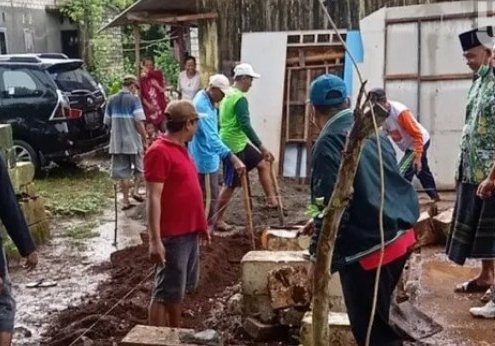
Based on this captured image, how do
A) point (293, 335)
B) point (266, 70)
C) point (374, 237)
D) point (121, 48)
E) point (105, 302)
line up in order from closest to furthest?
1. point (374, 237)
2. point (293, 335)
3. point (105, 302)
4. point (266, 70)
5. point (121, 48)

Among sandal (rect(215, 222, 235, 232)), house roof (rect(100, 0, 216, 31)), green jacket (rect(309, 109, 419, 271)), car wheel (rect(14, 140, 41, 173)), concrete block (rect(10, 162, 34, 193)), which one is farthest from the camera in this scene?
car wheel (rect(14, 140, 41, 173))

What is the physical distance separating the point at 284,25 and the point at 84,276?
5.96m

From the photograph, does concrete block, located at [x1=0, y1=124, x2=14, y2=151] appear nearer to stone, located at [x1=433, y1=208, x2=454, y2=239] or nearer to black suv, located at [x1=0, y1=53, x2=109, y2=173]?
black suv, located at [x1=0, y1=53, x2=109, y2=173]

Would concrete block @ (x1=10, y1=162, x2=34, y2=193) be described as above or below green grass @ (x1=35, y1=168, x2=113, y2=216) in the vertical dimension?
above

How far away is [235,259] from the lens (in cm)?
755

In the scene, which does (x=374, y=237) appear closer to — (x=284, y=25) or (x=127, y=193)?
(x=127, y=193)

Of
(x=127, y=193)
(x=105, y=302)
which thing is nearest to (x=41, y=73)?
(x=127, y=193)

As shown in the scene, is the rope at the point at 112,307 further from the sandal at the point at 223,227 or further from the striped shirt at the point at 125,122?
the striped shirt at the point at 125,122

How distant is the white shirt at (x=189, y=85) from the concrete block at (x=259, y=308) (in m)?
7.50

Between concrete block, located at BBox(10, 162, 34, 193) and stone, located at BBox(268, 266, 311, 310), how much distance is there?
14.7ft

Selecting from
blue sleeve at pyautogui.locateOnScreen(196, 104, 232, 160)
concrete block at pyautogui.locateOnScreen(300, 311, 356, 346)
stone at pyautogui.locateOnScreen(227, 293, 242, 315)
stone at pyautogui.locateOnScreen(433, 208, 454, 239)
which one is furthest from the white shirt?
concrete block at pyautogui.locateOnScreen(300, 311, 356, 346)

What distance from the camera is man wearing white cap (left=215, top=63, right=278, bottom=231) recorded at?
829 centimetres

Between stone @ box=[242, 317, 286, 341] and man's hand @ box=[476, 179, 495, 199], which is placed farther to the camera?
stone @ box=[242, 317, 286, 341]

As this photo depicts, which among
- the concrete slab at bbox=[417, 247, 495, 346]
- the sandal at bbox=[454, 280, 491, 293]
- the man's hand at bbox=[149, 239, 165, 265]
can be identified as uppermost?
the man's hand at bbox=[149, 239, 165, 265]
